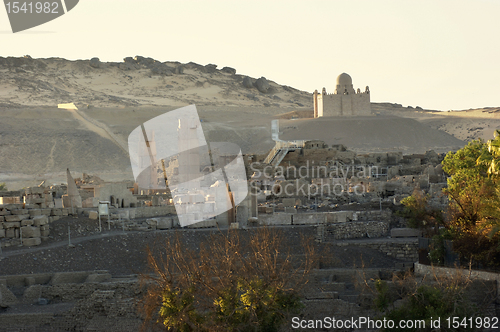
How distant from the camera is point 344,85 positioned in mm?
76875

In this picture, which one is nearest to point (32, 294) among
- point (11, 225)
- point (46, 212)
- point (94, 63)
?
point (11, 225)

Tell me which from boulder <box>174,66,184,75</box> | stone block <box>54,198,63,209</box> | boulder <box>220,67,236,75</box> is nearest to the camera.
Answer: stone block <box>54,198,63,209</box>

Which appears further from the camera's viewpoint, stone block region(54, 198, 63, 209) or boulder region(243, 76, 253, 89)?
boulder region(243, 76, 253, 89)

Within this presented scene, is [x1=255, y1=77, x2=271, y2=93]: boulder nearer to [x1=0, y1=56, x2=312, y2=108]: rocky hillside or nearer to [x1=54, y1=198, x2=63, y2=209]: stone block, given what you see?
[x1=0, y1=56, x2=312, y2=108]: rocky hillside


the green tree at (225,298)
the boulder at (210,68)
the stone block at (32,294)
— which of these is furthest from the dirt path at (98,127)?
the boulder at (210,68)

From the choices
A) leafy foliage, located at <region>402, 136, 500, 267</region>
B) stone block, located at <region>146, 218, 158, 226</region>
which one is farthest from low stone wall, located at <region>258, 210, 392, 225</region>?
stone block, located at <region>146, 218, 158, 226</region>

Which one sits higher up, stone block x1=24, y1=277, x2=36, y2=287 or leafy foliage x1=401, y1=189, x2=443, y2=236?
leafy foliage x1=401, y1=189, x2=443, y2=236

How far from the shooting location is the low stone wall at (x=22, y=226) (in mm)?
19406

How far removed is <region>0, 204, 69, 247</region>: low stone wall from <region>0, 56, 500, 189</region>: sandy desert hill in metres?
23.9

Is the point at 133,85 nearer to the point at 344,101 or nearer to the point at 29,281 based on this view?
the point at 344,101

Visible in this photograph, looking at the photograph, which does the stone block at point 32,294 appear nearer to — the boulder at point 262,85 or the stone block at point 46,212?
the stone block at point 46,212

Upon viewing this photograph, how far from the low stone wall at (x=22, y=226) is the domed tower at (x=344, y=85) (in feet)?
192

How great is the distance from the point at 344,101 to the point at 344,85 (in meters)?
1.91

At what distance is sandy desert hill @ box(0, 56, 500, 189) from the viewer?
191ft
